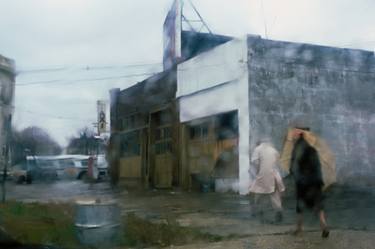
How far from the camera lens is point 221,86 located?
38.6 ft

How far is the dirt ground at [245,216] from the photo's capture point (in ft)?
18.0

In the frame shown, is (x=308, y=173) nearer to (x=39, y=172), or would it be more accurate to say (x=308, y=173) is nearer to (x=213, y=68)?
(x=39, y=172)

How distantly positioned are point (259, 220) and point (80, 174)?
282 cm

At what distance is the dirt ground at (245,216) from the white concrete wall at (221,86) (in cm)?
134

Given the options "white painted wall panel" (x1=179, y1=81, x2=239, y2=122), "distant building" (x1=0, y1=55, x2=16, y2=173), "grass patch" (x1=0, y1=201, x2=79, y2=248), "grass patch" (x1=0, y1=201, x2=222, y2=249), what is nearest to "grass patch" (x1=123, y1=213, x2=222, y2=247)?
"grass patch" (x1=0, y1=201, x2=222, y2=249)

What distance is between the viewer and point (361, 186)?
39.0ft

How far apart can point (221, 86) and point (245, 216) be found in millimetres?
4607

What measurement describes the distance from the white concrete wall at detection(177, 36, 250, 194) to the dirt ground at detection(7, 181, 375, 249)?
52.8 inches

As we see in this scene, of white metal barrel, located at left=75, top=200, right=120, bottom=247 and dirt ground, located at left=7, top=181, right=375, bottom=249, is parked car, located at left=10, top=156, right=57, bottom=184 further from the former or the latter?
white metal barrel, located at left=75, top=200, right=120, bottom=247

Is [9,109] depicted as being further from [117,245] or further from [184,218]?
[184,218]

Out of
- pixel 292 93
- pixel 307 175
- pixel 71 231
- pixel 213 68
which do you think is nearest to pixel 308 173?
pixel 307 175

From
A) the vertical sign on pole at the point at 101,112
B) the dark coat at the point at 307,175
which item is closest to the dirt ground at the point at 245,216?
the dark coat at the point at 307,175

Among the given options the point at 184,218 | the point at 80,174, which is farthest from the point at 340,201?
the point at 80,174

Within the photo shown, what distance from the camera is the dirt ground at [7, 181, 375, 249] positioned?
548 cm
